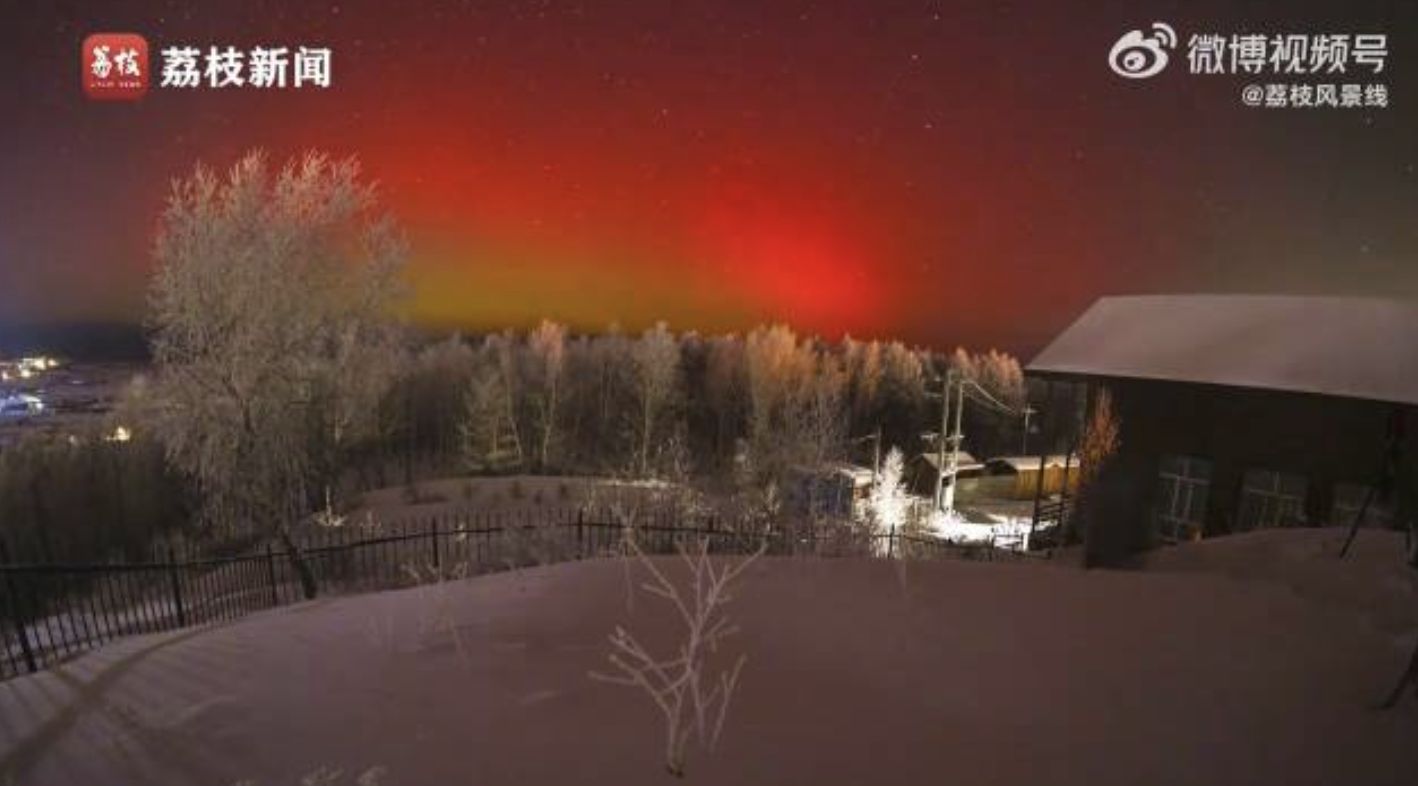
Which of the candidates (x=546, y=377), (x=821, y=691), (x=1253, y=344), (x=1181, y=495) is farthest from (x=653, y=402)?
(x=821, y=691)

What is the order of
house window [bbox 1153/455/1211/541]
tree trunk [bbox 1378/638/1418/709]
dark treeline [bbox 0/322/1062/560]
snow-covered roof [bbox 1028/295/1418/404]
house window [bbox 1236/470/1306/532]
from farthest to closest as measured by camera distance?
1. dark treeline [bbox 0/322/1062/560]
2. house window [bbox 1153/455/1211/541]
3. house window [bbox 1236/470/1306/532]
4. snow-covered roof [bbox 1028/295/1418/404]
5. tree trunk [bbox 1378/638/1418/709]

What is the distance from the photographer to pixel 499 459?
4250 cm

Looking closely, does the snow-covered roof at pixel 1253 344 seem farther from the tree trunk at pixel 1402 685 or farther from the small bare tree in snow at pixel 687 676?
the small bare tree in snow at pixel 687 676

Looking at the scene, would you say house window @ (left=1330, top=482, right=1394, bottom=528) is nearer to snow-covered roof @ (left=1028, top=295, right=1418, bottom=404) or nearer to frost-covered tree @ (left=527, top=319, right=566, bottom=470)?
snow-covered roof @ (left=1028, top=295, right=1418, bottom=404)

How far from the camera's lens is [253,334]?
15.4 m

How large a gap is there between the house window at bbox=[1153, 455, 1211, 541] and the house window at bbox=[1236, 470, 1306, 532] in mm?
584


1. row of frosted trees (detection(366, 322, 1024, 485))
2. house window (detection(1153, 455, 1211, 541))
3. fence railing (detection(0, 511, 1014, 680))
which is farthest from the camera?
row of frosted trees (detection(366, 322, 1024, 485))

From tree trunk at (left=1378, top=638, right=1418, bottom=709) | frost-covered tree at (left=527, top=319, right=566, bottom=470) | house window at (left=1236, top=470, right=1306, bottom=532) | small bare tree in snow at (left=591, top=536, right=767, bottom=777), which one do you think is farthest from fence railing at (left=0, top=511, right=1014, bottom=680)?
frost-covered tree at (left=527, top=319, right=566, bottom=470)

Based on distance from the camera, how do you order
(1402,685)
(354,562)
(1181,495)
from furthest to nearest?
(354,562), (1181,495), (1402,685)

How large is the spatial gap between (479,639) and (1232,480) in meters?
12.9

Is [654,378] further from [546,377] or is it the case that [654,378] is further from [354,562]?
[354,562]

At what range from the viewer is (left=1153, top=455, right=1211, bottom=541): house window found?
13422mm

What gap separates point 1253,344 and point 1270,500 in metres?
3.48

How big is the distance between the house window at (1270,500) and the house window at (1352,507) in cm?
44
